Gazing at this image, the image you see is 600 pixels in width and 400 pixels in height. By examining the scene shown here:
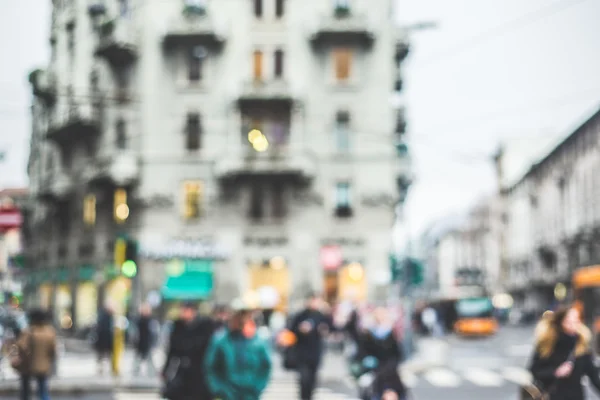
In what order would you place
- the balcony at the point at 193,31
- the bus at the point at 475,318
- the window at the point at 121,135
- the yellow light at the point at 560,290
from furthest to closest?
the yellow light at the point at 560,290, the bus at the point at 475,318, the window at the point at 121,135, the balcony at the point at 193,31

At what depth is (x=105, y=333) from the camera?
25266 mm

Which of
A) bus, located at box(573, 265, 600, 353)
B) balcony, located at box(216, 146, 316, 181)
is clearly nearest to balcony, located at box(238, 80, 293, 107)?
balcony, located at box(216, 146, 316, 181)

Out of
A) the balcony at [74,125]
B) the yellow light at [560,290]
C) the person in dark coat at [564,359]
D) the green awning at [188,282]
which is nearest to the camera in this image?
the person in dark coat at [564,359]

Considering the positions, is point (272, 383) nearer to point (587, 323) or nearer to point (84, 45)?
point (587, 323)

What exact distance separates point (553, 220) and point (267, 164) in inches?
2012

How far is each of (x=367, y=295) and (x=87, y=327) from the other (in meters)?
11.3

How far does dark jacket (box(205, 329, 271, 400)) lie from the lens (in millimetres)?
9891

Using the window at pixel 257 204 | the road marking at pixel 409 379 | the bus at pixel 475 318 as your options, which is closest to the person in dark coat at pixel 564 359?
the road marking at pixel 409 379

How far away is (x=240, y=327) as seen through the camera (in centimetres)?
998

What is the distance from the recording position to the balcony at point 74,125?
4600 cm

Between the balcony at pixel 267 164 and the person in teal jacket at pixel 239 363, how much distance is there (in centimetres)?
3233

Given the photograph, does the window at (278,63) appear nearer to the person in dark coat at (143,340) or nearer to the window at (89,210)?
the window at (89,210)

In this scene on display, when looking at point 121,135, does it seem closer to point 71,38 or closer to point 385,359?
point 71,38

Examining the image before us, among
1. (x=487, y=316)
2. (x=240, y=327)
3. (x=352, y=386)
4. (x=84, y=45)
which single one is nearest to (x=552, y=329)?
(x=240, y=327)
